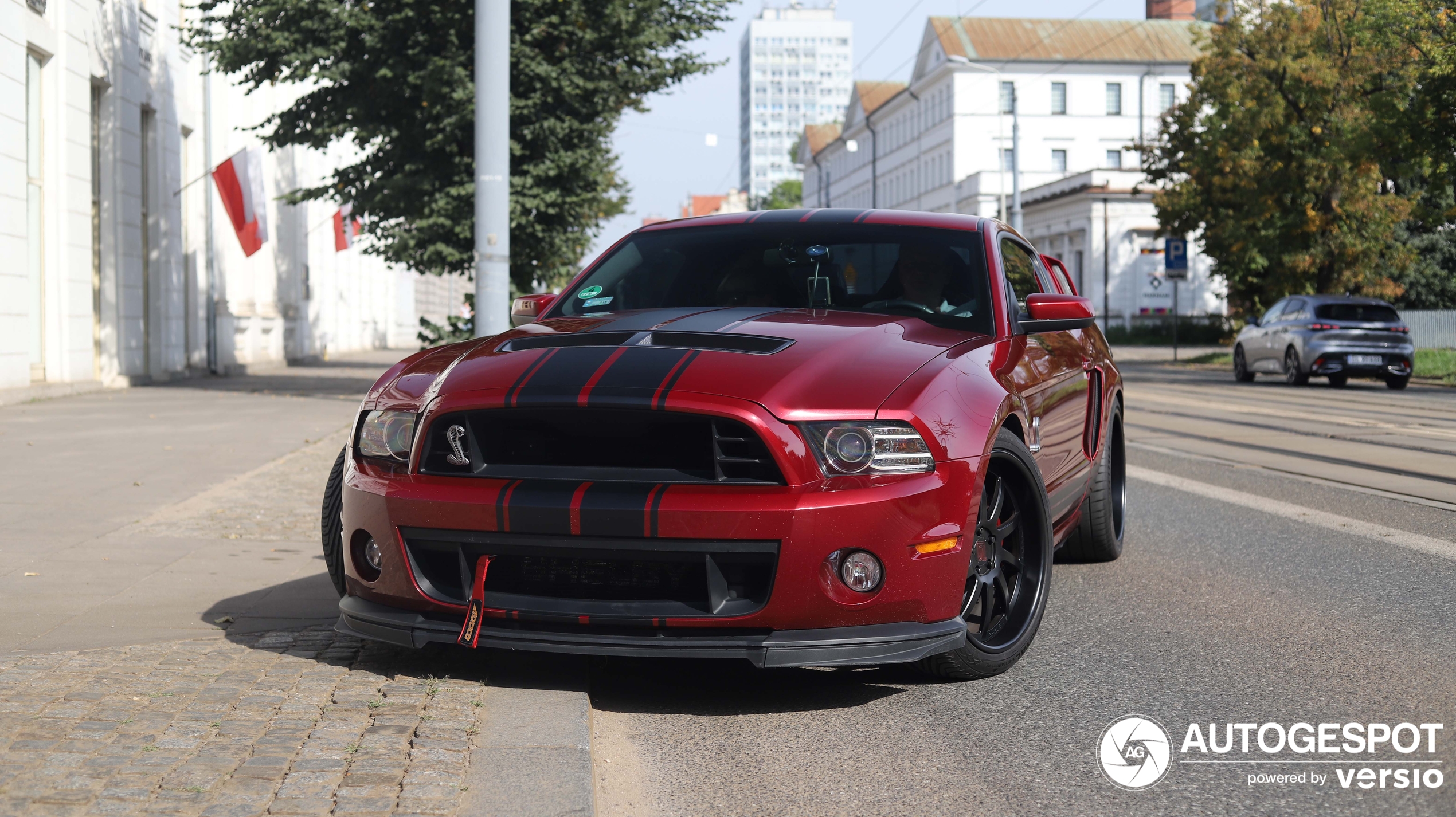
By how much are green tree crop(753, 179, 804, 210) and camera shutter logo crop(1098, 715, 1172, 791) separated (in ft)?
466

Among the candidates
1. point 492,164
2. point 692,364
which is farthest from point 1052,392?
point 492,164

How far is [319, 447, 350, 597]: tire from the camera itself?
191 inches

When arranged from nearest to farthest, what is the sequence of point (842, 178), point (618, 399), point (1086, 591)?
point (618, 399)
point (1086, 591)
point (842, 178)

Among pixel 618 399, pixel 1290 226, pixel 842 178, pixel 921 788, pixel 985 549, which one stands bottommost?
pixel 921 788

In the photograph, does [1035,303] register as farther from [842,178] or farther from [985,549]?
[842,178]

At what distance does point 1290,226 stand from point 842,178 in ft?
320

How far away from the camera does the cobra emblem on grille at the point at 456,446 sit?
164 inches

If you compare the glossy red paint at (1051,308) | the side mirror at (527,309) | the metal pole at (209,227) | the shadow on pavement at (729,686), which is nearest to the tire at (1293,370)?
the metal pole at (209,227)

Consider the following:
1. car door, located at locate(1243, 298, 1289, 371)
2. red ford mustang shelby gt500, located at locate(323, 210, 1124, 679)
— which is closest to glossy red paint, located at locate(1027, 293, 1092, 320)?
red ford mustang shelby gt500, located at locate(323, 210, 1124, 679)

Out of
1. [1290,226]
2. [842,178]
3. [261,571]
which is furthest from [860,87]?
[261,571]

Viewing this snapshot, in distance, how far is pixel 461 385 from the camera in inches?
167

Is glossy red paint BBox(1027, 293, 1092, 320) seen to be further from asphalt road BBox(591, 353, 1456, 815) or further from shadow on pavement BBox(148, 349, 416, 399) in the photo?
shadow on pavement BBox(148, 349, 416, 399)

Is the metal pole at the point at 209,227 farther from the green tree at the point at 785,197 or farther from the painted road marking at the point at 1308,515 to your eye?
the green tree at the point at 785,197

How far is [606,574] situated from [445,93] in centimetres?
1519
